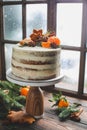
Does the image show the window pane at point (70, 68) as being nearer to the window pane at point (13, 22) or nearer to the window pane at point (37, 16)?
the window pane at point (37, 16)

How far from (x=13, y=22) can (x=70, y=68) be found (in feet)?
1.65

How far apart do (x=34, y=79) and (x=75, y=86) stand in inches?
19.9

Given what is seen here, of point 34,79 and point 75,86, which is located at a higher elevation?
point 34,79

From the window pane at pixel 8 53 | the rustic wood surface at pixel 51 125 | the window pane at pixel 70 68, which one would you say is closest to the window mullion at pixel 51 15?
the window pane at pixel 70 68

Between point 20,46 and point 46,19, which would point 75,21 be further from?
point 20,46

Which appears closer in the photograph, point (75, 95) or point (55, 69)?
point (55, 69)

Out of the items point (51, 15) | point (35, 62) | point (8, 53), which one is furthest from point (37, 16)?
point (35, 62)

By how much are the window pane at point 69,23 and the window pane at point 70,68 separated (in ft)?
0.23

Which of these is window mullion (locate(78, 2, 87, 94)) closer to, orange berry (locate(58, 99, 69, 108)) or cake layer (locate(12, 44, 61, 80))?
orange berry (locate(58, 99, 69, 108))

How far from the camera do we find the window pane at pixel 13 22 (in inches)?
63.2

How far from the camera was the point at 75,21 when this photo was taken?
143cm

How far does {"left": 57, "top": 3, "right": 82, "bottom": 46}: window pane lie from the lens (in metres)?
1.42

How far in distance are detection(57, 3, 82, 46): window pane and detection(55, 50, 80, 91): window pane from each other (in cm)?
7

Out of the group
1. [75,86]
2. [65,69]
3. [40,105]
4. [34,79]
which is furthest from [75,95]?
[34,79]
